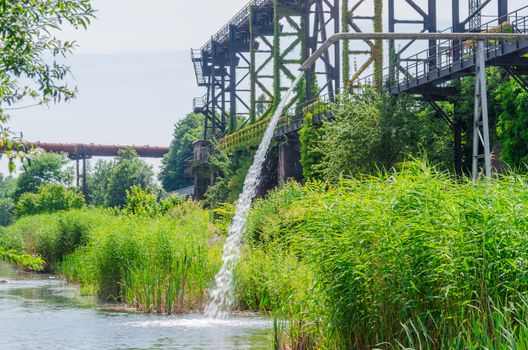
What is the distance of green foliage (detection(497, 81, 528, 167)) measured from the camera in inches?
1122

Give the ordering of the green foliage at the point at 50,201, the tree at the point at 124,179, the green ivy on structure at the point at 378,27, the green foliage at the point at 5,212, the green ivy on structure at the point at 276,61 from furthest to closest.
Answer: the green foliage at the point at 5,212 < the tree at the point at 124,179 < the green foliage at the point at 50,201 < the green ivy on structure at the point at 276,61 < the green ivy on structure at the point at 378,27

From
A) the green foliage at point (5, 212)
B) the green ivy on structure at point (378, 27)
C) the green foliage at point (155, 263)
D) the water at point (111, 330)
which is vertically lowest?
the water at point (111, 330)

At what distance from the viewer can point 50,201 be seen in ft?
213

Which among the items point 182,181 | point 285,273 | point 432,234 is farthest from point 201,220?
point 182,181

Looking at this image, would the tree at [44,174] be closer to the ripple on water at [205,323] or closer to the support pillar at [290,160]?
the support pillar at [290,160]

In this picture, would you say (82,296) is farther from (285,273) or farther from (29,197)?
(29,197)

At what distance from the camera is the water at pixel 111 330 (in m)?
14.8

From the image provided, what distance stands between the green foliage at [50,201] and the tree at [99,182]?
31459 mm

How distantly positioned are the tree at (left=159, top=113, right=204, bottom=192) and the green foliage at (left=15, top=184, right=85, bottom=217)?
30230 millimetres

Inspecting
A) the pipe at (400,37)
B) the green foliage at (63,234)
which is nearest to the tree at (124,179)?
the green foliage at (63,234)

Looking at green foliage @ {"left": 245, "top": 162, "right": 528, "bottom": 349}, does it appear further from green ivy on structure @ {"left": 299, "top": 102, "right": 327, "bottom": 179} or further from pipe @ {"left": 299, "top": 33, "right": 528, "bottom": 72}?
green ivy on structure @ {"left": 299, "top": 102, "right": 327, "bottom": 179}

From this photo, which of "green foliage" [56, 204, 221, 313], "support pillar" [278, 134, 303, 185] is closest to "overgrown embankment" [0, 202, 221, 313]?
"green foliage" [56, 204, 221, 313]

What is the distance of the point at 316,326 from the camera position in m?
10.5

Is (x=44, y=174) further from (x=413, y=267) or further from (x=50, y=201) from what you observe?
(x=413, y=267)
